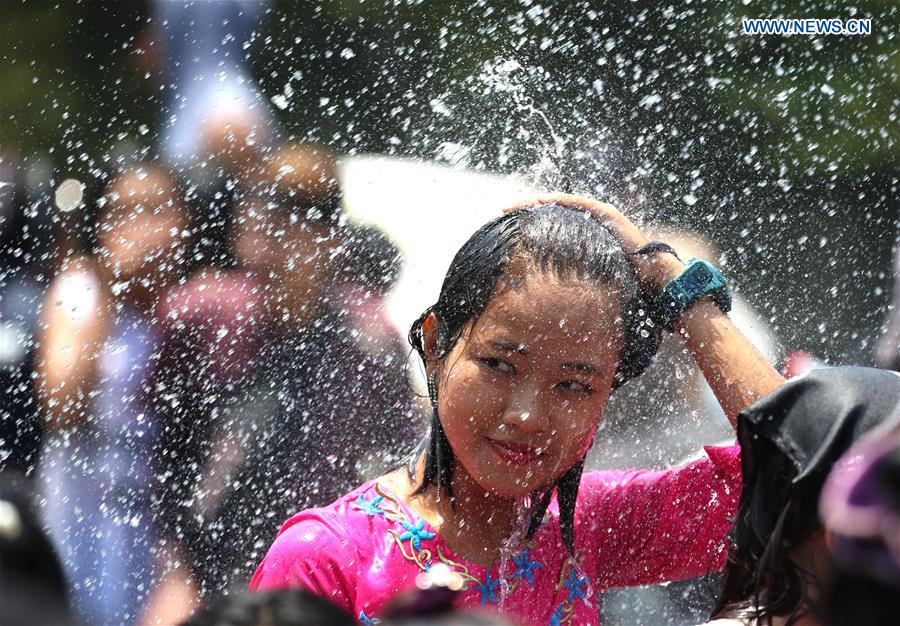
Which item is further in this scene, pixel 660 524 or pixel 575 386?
pixel 660 524

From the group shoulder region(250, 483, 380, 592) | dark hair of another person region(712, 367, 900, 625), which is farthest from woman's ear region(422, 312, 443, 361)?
dark hair of another person region(712, 367, 900, 625)

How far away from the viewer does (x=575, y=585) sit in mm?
2256

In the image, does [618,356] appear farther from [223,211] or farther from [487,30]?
[487,30]

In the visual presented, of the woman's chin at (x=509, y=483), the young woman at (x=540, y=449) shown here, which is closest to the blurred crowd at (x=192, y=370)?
the young woman at (x=540, y=449)

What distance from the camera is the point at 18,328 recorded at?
3.29 metres

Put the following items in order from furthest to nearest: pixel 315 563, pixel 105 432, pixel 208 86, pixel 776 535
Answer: pixel 208 86
pixel 105 432
pixel 315 563
pixel 776 535

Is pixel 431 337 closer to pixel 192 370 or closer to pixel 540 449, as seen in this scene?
pixel 540 449

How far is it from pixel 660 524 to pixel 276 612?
148 centimetres

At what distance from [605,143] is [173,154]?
1611 millimetres

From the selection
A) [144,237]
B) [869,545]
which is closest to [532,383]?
[869,545]

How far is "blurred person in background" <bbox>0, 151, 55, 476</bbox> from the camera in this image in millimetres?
3113

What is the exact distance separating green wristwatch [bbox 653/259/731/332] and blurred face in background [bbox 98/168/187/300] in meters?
1.43

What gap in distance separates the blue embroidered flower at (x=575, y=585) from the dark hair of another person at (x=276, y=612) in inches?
50.7

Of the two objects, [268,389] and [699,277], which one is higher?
[699,277]
